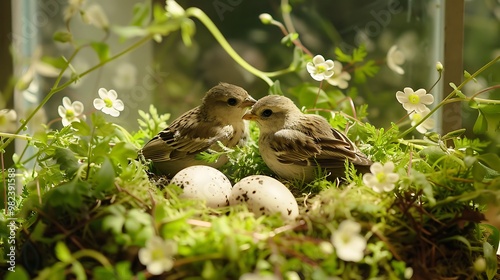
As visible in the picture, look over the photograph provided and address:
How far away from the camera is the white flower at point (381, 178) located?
1025 mm

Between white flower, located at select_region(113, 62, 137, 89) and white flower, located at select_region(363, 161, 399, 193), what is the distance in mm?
1348

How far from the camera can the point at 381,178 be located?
1030 millimetres

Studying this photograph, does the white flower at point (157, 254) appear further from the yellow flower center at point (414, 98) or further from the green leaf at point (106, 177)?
the yellow flower center at point (414, 98)

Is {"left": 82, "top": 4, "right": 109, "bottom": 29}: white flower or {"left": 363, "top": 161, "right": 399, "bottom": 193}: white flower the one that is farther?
{"left": 363, "top": 161, "right": 399, "bottom": 193}: white flower

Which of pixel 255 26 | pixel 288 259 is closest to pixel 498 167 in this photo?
pixel 288 259

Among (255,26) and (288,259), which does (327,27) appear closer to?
(255,26)

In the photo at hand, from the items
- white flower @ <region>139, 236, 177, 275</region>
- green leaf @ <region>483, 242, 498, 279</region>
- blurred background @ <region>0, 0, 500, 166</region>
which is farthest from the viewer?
blurred background @ <region>0, 0, 500, 166</region>

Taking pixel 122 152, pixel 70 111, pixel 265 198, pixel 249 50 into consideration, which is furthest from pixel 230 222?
pixel 249 50

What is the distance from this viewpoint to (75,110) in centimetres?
143

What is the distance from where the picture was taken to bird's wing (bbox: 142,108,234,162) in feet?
4.75

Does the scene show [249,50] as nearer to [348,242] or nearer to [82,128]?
[82,128]

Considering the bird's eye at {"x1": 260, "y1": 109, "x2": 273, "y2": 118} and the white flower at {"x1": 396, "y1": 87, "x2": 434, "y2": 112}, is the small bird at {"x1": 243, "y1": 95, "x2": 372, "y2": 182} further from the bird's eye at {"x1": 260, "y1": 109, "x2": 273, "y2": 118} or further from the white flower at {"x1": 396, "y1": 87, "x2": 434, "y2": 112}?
the white flower at {"x1": 396, "y1": 87, "x2": 434, "y2": 112}

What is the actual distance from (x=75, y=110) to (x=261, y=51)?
88 centimetres

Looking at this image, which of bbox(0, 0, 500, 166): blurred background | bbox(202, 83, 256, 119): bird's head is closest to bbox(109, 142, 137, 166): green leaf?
bbox(202, 83, 256, 119): bird's head
